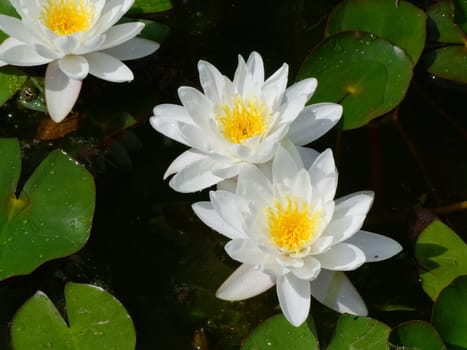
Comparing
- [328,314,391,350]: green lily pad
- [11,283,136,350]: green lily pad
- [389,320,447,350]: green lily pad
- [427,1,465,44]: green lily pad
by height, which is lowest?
[11,283,136,350]: green lily pad

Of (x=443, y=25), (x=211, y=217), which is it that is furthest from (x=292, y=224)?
(x=443, y=25)

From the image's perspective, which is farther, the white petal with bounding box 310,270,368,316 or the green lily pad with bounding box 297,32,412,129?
the green lily pad with bounding box 297,32,412,129

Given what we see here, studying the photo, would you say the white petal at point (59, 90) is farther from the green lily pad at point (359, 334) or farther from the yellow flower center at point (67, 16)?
the green lily pad at point (359, 334)

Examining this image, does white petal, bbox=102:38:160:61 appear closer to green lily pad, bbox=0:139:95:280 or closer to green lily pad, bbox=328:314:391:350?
green lily pad, bbox=0:139:95:280

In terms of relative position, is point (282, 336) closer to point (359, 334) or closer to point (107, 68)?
point (359, 334)

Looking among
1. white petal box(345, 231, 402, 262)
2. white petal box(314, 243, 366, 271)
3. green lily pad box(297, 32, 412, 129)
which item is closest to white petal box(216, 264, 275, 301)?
white petal box(314, 243, 366, 271)

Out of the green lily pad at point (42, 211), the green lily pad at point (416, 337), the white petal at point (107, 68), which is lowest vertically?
the green lily pad at point (416, 337)

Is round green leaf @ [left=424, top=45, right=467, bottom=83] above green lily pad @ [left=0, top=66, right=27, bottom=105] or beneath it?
above

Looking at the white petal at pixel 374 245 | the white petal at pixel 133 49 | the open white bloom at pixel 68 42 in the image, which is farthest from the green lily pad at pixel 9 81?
the white petal at pixel 374 245
